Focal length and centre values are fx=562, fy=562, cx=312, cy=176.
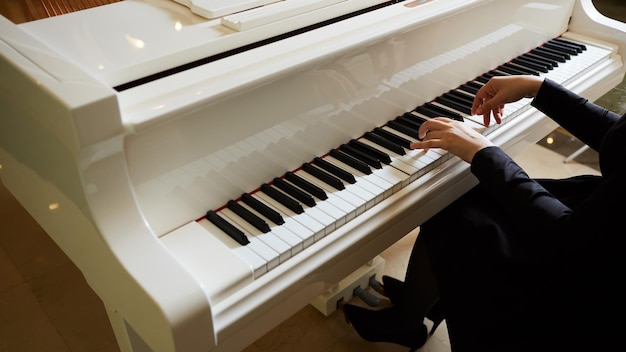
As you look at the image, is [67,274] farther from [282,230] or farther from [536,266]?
[536,266]

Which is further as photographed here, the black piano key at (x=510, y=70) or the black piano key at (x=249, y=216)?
the black piano key at (x=510, y=70)

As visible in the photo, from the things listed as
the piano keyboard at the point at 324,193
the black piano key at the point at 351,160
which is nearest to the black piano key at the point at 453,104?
the piano keyboard at the point at 324,193

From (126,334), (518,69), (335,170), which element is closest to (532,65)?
(518,69)

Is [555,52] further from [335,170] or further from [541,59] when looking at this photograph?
[335,170]

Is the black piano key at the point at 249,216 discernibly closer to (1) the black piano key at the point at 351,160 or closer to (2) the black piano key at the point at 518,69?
(1) the black piano key at the point at 351,160

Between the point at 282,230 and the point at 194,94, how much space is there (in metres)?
0.36

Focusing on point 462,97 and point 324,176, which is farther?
point 462,97

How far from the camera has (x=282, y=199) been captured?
1.34 meters

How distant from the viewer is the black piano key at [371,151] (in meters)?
1.51

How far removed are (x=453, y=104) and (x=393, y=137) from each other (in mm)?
313

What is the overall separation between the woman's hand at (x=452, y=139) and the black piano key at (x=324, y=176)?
0.87 ft

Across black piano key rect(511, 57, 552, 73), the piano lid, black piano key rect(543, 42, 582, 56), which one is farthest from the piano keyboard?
black piano key rect(543, 42, 582, 56)

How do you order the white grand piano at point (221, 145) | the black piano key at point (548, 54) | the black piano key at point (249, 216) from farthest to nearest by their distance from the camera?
the black piano key at point (548, 54) < the black piano key at point (249, 216) < the white grand piano at point (221, 145)

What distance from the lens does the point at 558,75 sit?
201cm
